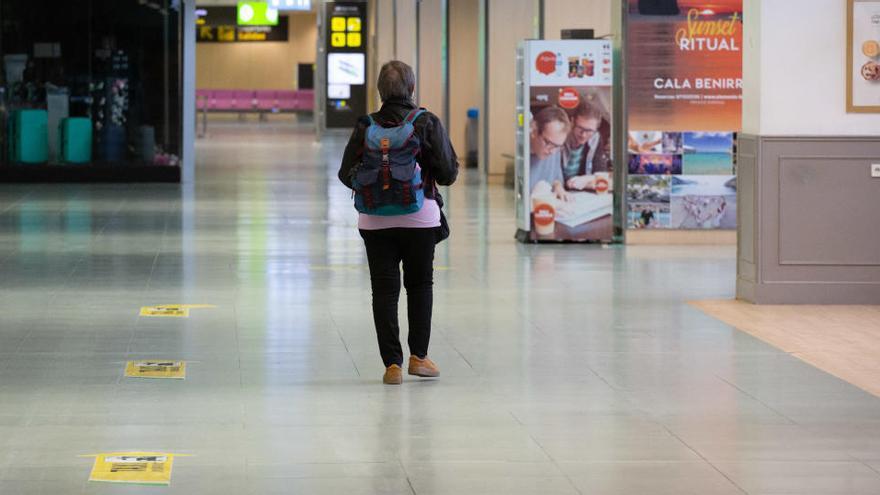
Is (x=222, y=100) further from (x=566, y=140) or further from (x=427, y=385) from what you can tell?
(x=427, y=385)

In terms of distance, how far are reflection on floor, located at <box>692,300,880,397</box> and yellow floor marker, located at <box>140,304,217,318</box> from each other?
2.98 m

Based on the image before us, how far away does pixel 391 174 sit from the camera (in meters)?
6.54

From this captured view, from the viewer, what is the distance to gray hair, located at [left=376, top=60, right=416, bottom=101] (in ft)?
21.9

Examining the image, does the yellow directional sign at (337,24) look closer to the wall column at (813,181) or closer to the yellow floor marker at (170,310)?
the wall column at (813,181)

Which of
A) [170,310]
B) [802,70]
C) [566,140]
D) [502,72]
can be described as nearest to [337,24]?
[502,72]

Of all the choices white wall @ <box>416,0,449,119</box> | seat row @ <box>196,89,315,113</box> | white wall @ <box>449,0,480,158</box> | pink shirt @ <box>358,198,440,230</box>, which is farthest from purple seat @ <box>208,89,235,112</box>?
pink shirt @ <box>358,198,440,230</box>

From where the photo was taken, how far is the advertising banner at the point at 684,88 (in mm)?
12859

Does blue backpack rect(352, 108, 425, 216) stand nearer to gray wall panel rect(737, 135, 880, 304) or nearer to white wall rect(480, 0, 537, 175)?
gray wall panel rect(737, 135, 880, 304)

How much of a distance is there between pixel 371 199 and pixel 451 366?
3.22 ft

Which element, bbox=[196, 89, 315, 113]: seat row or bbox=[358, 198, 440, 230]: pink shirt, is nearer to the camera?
bbox=[358, 198, 440, 230]: pink shirt

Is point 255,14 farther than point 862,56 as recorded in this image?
Yes

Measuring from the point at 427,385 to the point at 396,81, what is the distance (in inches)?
51.4

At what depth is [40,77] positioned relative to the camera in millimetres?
21391

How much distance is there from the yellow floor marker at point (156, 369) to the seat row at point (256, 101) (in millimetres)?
42245
